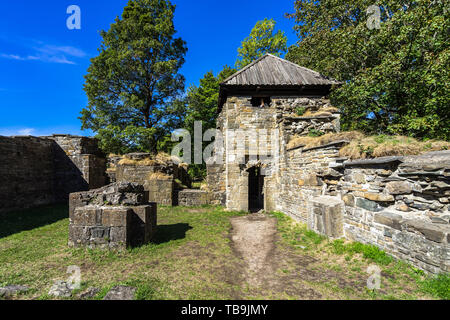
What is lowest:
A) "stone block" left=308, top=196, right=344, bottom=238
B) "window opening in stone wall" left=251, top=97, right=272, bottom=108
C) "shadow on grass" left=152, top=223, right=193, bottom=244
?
"shadow on grass" left=152, top=223, right=193, bottom=244

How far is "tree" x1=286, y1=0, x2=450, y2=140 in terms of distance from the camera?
798 centimetres

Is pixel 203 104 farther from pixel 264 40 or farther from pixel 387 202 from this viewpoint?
pixel 387 202

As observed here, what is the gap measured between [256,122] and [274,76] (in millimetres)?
2937

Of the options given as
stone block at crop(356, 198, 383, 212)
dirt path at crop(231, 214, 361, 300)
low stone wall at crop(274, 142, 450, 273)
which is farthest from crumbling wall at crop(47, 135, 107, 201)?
stone block at crop(356, 198, 383, 212)

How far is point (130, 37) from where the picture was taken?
53.4ft

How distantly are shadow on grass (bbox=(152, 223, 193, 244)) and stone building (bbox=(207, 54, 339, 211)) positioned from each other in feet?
11.6

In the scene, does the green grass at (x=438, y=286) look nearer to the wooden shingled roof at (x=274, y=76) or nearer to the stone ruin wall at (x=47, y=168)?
the wooden shingled roof at (x=274, y=76)

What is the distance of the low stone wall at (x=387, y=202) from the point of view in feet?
10.6

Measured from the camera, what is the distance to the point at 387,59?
8570 mm

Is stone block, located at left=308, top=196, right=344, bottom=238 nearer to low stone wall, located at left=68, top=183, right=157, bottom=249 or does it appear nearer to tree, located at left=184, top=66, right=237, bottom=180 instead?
low stone wall, located at left=68, top=183, right=157, bottom=249
